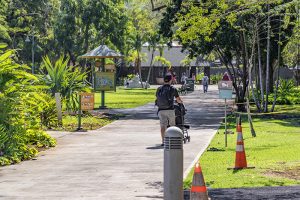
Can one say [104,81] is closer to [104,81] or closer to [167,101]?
[104,81]

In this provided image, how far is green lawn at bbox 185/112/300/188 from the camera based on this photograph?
43.1 feet

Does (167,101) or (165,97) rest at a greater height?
(165,97)

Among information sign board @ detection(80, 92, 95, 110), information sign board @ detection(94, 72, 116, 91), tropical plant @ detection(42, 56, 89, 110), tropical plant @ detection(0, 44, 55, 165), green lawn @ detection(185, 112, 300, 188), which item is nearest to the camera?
green lawn @ detection(185, 112, 300, 188)

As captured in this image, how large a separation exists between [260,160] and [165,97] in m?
3.94

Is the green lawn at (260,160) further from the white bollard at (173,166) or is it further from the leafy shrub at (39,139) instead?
the leafy shrub at (39,139)

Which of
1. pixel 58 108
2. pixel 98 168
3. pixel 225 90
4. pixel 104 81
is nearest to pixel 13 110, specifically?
pixel 98 168

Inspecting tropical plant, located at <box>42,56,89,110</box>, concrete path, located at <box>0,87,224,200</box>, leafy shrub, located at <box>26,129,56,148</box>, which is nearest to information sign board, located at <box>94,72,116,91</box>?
tropical plant, located at <box>42,56,89,110</box>

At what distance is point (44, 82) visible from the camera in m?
29.6

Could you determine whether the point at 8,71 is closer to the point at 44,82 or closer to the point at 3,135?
the point at 3,135

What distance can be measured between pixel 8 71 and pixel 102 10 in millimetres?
53189

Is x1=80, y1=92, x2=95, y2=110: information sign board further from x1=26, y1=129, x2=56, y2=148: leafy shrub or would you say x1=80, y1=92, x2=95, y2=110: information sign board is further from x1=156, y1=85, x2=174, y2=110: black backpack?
x1=156, y1=85, x2=174, y2=110: black backpack

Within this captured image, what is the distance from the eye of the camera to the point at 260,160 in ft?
55.3

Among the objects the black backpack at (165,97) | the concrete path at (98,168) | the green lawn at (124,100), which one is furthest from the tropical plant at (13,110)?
the green lawn at (124,100)

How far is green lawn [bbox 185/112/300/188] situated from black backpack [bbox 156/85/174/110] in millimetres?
1705
